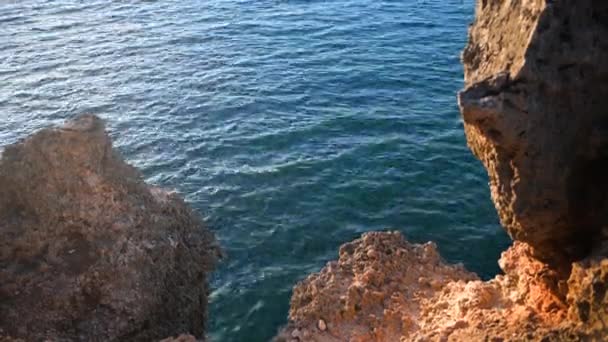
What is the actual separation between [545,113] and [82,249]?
29.2ft

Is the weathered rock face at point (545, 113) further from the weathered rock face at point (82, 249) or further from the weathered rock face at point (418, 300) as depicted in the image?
the weathered rock face at point (82, 249)

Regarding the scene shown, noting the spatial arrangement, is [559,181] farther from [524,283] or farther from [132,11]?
[132,11]

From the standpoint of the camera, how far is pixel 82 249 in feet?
41.5

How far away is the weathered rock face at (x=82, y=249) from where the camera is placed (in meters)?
12.0

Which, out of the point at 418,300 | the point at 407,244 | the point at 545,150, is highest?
the point at 545,150

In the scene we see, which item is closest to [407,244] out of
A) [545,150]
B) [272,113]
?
[545,150]

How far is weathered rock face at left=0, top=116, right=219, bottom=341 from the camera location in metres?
12.0

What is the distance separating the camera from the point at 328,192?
20.1 meters

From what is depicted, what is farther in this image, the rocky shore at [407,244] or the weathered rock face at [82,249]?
the weathered rock face at [82,249]

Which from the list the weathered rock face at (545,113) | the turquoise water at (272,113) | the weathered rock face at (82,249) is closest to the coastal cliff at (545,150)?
the weathered rock face at (545,113)

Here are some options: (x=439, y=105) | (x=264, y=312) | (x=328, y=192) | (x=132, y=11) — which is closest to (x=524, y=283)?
(x=264, y=312)

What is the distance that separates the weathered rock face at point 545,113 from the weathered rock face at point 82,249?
7.21 metres

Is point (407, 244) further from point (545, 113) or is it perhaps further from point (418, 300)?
point (545, 113)

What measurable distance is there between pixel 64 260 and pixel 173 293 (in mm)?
2306
